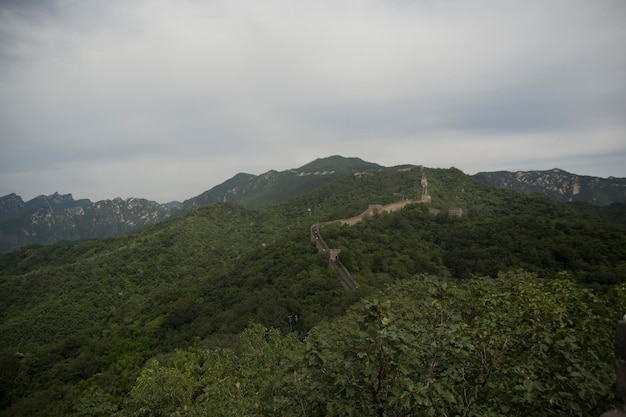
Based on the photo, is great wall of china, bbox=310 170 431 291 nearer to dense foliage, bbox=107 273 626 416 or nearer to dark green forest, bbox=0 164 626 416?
dark green forest, bbox=0 164 626 416

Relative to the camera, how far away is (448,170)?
9688 centimetres

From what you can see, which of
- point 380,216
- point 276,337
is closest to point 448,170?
point 380,216

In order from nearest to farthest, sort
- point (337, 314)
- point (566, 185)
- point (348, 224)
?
1. point (337, 314)
2. point (348, 224)
3. point (566, 185)

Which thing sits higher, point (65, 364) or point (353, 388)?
point (353, 388)

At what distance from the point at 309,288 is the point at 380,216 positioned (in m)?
25.5

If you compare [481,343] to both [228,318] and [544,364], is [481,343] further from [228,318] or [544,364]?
[228,318]

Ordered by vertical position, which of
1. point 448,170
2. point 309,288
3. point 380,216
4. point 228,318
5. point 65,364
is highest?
point 448,170

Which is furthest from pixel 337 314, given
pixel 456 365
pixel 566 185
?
pixel 566 185

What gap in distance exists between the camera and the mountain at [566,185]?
144 metres

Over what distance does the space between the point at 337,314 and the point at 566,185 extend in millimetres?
176177

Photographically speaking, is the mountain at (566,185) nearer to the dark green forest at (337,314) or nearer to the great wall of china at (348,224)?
the great wall of china at (348,224)

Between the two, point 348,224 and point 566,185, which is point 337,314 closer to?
point 348,224

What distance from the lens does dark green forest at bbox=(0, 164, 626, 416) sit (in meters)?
5.02

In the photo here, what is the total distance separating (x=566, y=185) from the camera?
524ft
